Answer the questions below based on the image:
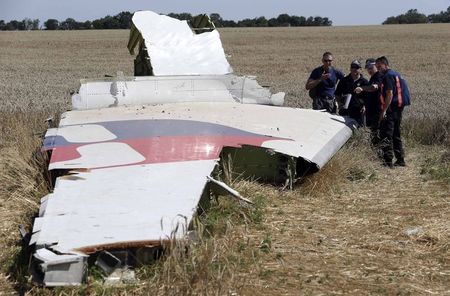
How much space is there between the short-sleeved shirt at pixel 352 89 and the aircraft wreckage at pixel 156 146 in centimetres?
118

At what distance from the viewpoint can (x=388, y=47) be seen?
118 feet

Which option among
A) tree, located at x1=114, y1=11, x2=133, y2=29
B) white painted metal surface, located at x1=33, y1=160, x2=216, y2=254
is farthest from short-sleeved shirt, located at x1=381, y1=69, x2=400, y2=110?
tree, located at x1=114, y1=11, x2=133, y2=29

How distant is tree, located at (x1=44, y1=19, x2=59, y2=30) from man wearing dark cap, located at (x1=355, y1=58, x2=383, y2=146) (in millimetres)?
73480

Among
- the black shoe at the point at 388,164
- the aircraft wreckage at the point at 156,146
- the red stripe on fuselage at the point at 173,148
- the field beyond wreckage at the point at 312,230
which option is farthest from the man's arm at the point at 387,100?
the red stripe on fuselage at the point at 173,148

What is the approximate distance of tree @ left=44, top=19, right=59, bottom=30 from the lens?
77.7 m

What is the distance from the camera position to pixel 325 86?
9266 millimetres

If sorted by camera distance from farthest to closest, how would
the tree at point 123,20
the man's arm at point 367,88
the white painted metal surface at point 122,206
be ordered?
the tree at point 123,20 < the man's arm at point 367,88 < the white painted metal surface at point 122,206

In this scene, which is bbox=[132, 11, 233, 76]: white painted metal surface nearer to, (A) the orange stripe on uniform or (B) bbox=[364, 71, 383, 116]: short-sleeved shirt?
(B) bbox=[364, 71, 383, 116]: short-sleeved shirt

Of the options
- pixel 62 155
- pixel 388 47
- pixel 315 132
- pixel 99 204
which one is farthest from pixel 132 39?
pixel 388 47

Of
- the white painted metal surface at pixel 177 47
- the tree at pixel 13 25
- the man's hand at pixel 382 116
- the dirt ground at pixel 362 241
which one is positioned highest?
the white painted metal surface at pixel 177 47

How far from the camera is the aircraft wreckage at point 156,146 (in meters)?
3.83

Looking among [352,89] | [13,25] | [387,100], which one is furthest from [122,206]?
[13,25]

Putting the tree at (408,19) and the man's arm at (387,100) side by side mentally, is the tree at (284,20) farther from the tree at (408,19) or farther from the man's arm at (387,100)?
the man's arm at (387,100)

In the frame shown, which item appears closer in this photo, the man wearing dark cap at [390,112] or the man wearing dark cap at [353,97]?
the man wearing dark cap at [390,112]
